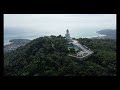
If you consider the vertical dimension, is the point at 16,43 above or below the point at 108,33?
below

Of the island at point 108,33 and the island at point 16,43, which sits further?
the island at point 16,43

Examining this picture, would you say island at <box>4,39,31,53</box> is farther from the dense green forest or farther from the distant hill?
the distant hill

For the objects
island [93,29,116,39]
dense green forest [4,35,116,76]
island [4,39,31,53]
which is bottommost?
dense green forest [4,35,116,76]

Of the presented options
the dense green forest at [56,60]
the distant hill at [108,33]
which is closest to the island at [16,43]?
the dense green forest at [56,60]

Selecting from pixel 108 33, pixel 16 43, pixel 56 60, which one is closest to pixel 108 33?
pixel 108 33

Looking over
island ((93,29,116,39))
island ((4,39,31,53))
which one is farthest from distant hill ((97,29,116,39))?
island ((4,39,31,53))

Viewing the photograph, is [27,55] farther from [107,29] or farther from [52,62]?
[107,29]

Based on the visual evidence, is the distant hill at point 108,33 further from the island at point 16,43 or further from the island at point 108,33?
the island at point 16,43

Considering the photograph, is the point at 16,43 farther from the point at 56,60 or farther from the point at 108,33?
the point at 108,33
